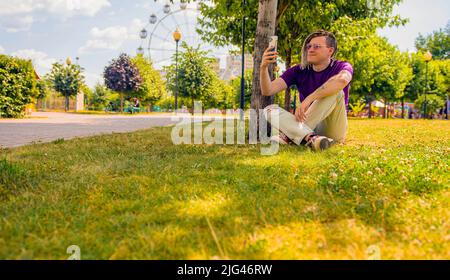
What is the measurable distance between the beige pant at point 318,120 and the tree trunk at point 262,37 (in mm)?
1395

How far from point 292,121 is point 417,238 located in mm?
3575

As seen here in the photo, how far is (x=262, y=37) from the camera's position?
7.14 meters

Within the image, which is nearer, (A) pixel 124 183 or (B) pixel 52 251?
(B) pixel 52 251

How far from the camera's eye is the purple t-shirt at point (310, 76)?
541 cm

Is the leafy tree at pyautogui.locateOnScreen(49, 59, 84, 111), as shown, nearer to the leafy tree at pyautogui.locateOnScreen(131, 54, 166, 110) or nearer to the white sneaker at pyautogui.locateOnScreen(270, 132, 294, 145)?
the leafy tree at pyautogui.locateOnScreen(131, 54, 166, 110)

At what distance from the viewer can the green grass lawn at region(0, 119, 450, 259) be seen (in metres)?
2.03

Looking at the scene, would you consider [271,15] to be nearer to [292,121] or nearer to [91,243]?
[292,121]

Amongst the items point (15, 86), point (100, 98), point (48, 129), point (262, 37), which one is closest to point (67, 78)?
point (100, 98)

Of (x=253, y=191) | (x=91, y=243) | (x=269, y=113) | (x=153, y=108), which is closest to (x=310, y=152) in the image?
(x=269, y=113)

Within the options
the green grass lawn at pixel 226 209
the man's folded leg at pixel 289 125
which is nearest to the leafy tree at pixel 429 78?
the man's folded leg at pixel 289 125

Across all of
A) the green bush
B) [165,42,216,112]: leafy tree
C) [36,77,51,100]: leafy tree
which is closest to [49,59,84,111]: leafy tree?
[36,77,51,100]: leafy tree

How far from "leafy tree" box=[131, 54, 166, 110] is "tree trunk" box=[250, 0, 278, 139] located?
32178mm

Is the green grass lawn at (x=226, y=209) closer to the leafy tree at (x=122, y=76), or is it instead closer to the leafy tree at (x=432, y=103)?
the leafy tree at (x=122, y=76)

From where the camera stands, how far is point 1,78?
16141 millimetres
